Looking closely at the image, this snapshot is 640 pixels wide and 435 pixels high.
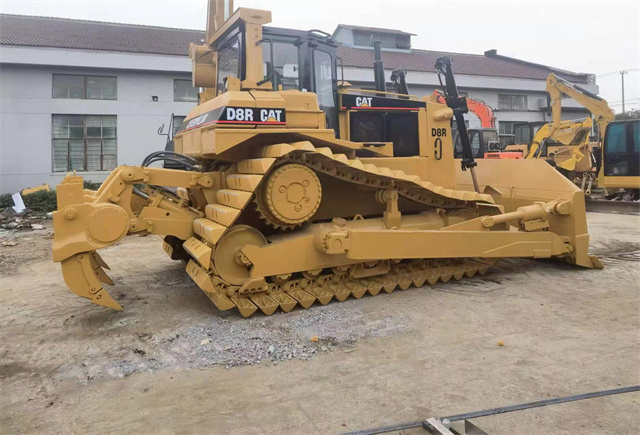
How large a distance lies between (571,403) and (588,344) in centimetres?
113

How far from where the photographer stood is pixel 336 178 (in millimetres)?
4988

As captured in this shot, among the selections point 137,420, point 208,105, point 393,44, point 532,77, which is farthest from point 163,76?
point 532,77

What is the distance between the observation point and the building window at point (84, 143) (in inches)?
709

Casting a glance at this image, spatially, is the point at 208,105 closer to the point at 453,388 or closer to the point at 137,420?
the point at 137,420

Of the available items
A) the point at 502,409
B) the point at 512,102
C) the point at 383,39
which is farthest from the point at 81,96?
the point at 512,102

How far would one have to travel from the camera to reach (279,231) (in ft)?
16.3

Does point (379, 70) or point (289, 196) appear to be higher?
point (379, 70)

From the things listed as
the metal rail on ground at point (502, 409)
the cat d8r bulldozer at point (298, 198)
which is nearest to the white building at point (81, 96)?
the cat d8r bulldozer at point (298, 198)

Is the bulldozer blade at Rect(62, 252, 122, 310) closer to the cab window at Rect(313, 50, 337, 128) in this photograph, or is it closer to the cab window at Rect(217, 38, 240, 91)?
the cab window at Rect(217, 38, 240, 91)

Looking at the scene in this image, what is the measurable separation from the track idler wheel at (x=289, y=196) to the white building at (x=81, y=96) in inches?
495

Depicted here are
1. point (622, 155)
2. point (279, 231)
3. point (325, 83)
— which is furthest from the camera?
point (622, 155)

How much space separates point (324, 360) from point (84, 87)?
60.3 ft

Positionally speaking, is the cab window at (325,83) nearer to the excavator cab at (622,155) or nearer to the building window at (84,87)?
the excavator cab at (622,155)

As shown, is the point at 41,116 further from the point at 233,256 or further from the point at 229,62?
the point at 233,256
